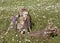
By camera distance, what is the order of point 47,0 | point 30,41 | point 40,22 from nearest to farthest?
point 30,41
point 40,22
point 47,0

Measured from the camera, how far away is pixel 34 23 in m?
20.5

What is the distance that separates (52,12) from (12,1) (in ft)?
39.0

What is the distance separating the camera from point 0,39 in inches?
589

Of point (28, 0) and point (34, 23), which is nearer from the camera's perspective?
point (34, 23)

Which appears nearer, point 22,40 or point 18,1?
point 22,40

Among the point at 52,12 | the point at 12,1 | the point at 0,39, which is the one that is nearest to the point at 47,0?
the point at 12,1

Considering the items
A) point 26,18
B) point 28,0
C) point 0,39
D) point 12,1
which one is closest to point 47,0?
point 28,0

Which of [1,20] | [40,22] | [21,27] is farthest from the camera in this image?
[1,20]

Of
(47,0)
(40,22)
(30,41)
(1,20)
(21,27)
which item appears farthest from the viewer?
(47,0)

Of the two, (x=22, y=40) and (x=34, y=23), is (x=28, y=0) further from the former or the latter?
(x=22, y=40)

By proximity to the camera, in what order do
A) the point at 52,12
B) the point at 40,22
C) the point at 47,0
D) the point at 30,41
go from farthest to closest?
the point at 47,0, the point at 52,12, the point at 40,22, the point at 30,41

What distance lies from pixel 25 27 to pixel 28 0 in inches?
680

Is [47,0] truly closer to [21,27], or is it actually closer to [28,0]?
[28,0]

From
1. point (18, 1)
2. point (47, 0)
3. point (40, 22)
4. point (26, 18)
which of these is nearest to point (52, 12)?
point (40, 22)
